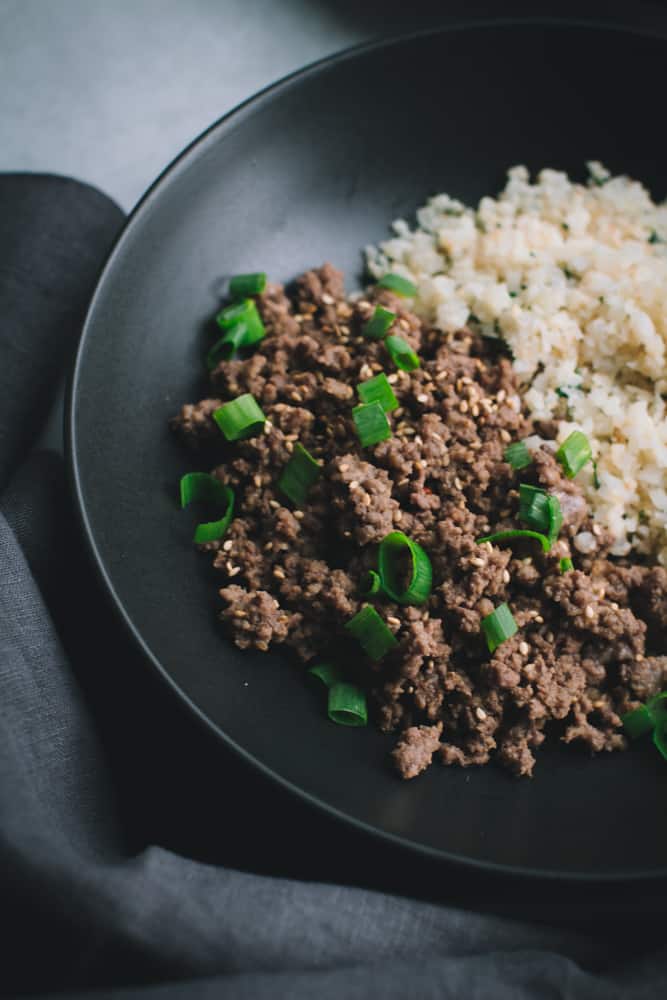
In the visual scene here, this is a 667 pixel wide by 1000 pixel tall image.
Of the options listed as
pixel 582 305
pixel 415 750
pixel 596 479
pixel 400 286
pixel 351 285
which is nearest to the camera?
pixel 415 750

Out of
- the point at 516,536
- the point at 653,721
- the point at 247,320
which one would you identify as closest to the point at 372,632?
the point at 516,536

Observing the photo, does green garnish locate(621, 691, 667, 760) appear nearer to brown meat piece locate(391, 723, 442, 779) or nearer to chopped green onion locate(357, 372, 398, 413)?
brown meat piece locate(391, 723, 442, 779)

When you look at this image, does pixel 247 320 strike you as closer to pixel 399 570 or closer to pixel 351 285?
pixel 351 285

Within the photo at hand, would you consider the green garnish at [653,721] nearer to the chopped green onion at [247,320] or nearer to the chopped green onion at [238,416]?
the chopped green onion at [238,416]

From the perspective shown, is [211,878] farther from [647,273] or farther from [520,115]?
[520,115]

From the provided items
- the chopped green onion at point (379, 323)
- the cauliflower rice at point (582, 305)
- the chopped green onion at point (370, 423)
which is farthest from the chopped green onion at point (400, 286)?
the chopped green onion at point (370, 423)

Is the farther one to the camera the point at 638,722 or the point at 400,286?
the point at 400,286

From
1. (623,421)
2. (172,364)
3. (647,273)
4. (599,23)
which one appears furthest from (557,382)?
(599,23)
